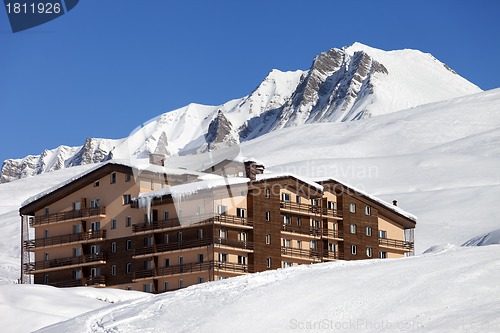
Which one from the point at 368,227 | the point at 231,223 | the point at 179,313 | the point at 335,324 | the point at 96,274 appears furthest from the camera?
the point at 368,227

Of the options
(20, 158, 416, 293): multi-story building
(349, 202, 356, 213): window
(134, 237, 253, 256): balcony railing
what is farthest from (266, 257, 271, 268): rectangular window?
(349, 202, 356, 213): window

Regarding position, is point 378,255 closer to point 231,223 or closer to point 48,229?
point 231,223

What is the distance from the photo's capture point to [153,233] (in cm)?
8212

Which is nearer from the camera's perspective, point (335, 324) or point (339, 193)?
point (335, 324)

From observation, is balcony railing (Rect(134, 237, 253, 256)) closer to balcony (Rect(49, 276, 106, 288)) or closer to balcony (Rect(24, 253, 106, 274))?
balcony (Rect(49, 276, 106, 288))

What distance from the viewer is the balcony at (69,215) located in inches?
3408

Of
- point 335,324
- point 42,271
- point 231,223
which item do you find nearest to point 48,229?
point 42,271

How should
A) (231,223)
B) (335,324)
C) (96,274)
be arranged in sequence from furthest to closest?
(96,274) < (231,223) < (335,324)

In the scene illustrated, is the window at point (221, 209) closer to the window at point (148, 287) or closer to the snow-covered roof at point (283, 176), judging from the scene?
the snow-covered roof at point (283, 176)

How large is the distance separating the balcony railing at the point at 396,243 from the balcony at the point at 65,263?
22.9 m

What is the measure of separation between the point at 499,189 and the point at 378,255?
172ft

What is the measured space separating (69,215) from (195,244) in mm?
13656

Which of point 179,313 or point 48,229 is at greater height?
point 48,229

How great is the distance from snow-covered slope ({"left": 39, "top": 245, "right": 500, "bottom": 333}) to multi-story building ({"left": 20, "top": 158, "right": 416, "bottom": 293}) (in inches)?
1221
